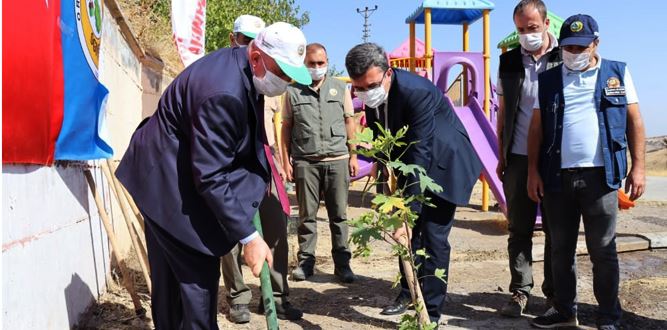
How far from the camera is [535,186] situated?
152 inches

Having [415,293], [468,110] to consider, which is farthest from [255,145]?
[468,110]

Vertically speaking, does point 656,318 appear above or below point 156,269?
below

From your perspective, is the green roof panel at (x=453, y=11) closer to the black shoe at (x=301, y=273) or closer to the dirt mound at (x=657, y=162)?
the black shoe at (x=301, y=273)

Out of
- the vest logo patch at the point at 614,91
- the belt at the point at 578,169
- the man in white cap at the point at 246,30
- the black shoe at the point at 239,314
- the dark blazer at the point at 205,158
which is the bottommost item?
the black shoe at the point at 239,314

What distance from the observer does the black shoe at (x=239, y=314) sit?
13.2 feet

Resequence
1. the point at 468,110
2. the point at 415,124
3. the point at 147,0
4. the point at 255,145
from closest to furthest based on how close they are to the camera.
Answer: the point at 255,145
the point at 415,124
the point at 468,110
the point at 147,0

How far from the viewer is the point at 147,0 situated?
10398 millimetres

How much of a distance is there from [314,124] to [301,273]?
1.28 meters

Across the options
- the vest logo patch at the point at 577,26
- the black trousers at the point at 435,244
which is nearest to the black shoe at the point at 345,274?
the black trousers at the point at 435,244

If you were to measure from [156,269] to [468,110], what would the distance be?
6786 millimetres

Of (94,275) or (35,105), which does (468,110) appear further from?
(35,105)

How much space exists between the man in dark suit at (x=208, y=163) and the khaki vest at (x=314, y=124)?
250 cm

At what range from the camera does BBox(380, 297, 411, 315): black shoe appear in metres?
4.24

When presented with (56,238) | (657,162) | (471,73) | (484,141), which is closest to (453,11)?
(471,73)
